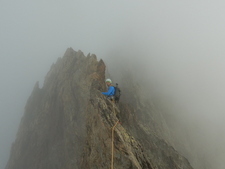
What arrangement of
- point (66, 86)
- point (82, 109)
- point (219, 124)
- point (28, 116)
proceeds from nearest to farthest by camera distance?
point (82, 109) < point (66, 86) < point (28, 116) < point (219, 124)

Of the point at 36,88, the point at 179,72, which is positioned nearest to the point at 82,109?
the point at 36,88

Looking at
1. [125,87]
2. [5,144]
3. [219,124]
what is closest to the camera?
[125,87]

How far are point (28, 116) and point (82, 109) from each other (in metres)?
17.5

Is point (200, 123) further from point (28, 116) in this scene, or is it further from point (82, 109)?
point (28, 116)

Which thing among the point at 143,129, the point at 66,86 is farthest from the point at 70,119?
the point at 143,129

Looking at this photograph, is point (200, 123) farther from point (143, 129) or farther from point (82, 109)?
point (82, 109)

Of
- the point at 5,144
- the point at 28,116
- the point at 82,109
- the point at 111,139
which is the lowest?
the point at 5,144

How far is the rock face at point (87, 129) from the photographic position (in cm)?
1453

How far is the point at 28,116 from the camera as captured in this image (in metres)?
40.1

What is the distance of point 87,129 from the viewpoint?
16500mm

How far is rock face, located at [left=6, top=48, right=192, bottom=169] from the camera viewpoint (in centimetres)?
1453

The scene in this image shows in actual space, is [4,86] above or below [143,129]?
below

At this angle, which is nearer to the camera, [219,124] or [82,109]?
[82,109]

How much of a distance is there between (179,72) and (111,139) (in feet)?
198
